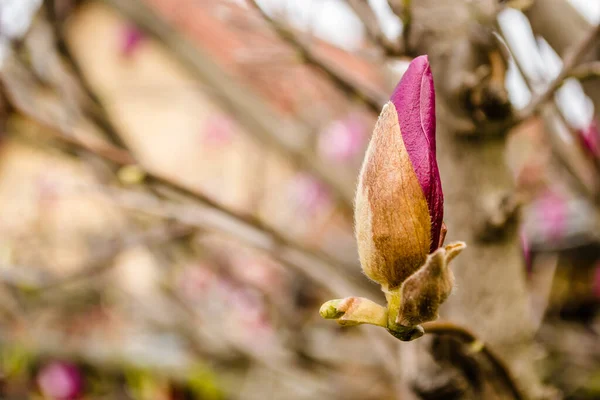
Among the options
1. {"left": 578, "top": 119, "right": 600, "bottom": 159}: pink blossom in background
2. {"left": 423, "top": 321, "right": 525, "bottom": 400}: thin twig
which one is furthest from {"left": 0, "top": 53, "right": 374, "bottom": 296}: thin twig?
{"left": 578, "top": 119, "right": 600, "bottom": 159}: pink blossom in background

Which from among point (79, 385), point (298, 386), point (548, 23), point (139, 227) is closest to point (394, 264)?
point (548, 23)

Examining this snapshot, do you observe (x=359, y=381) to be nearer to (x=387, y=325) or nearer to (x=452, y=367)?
(x=452, y=367)

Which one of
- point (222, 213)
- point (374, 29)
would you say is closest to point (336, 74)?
point (374, 29)

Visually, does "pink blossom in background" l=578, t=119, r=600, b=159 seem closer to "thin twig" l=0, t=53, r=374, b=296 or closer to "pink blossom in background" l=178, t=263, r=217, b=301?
"thin twig" l=0, t=53, r=374, b=296

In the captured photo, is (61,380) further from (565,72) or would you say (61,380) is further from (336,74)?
(565,72)

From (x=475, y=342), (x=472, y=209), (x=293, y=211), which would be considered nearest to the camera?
(x=475, y=342)

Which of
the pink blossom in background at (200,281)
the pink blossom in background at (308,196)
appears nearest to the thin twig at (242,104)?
the pink blossom in background at (200,281)
